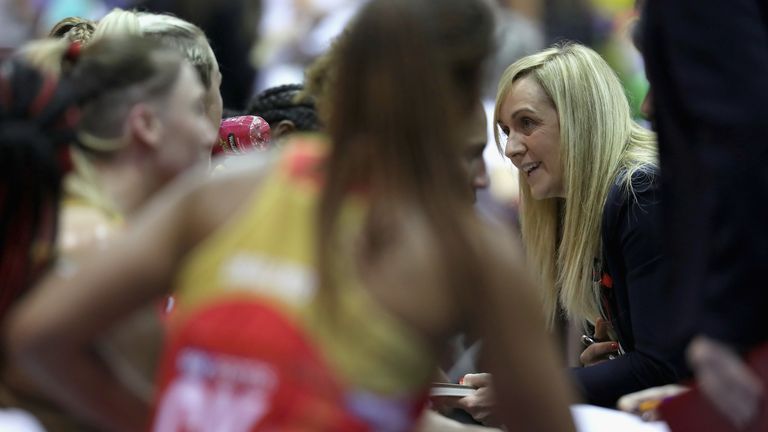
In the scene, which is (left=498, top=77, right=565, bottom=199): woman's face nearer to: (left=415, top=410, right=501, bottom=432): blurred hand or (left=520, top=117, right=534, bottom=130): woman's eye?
(left=520, top=117, right=534, bottom=130): woman's eye

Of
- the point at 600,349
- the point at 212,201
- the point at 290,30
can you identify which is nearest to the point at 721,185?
the point at 212,201

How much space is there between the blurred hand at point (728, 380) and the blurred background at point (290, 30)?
4405 mm

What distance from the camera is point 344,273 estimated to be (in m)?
1.70

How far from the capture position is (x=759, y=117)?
1932mm

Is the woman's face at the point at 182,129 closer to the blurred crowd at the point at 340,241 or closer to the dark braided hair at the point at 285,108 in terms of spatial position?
the blurred crowd at the point at 340,241

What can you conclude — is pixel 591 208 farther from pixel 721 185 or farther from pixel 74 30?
pixel 721 185

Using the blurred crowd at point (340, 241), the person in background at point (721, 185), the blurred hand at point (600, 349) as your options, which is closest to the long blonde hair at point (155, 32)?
the blurred crowd at point (340, 241)

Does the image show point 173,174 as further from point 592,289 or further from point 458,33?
point 592,289

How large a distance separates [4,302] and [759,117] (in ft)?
4.13

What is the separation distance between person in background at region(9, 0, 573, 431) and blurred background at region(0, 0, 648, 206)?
446cm

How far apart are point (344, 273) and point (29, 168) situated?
767 millimetres

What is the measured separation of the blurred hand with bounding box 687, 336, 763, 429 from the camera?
1.91 m

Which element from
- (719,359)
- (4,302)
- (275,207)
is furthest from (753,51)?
(4,302)

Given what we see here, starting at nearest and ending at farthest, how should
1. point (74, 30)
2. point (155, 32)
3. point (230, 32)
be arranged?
point (155, 32)
point (74, 30)
point (230, 32)
